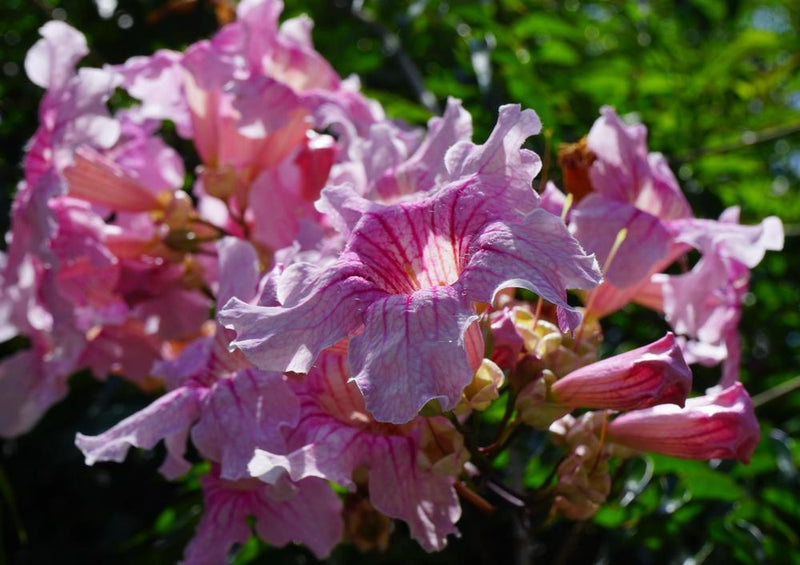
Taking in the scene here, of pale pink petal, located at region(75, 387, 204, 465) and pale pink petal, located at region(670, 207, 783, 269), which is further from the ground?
pale pink petal, located at region(75, 387, 204, 465)

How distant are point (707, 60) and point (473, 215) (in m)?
2.88

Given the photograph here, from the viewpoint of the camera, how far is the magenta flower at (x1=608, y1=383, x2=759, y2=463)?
166 cm

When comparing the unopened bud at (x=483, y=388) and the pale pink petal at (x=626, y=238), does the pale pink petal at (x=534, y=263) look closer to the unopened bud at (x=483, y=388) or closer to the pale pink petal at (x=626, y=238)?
the unopened bud at (x=483, y=388)

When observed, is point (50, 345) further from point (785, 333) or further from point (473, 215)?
point (785, 333)

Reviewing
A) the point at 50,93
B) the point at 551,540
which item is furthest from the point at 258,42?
the point at 551,540

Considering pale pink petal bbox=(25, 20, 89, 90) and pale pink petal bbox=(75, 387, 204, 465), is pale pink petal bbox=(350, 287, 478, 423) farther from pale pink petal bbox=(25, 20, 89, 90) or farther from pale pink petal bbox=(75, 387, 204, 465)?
pale pink petal bbox=(25, 20, 89, 90)

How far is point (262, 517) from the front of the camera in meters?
1.86

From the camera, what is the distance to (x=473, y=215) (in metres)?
1.49

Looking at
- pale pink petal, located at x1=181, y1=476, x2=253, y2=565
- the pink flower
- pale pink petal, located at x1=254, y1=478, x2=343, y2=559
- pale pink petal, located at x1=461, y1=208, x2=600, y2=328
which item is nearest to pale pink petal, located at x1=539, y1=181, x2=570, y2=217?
pale pink petal, located at x1=461, y1=208, x2=600, y2=328

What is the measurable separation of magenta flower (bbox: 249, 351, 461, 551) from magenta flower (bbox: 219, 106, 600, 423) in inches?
9.8

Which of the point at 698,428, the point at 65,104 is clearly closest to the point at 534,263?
the point at 698,428

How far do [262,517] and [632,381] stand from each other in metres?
0.82

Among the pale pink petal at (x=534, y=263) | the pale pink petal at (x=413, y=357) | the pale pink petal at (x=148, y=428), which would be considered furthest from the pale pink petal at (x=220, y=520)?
the pale pink petal at (x=534, y=263)

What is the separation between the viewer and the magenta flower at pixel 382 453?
62.8 inches
